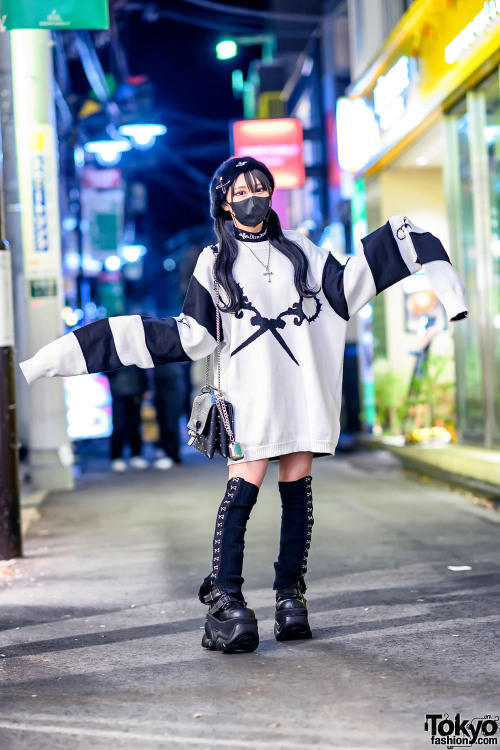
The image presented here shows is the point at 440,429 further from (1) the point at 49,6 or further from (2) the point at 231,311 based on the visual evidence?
(2) the point at 231,311

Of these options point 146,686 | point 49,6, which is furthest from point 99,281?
point 146,686

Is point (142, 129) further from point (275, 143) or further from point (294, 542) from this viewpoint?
point (294, 542)

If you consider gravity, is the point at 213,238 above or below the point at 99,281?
below

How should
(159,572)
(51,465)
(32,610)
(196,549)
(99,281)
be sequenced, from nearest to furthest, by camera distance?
(32,610)
(159,572)
(196,549)
(51,465)
(99,281)

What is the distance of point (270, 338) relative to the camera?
13.7ft

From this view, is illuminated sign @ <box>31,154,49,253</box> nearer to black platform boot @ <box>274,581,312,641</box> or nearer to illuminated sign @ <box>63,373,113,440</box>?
illuminated sign @ <box>63,373,113,440</box>

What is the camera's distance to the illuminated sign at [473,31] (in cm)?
848

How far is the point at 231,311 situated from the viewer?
4.15m

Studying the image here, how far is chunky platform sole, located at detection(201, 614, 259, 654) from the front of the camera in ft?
13.1

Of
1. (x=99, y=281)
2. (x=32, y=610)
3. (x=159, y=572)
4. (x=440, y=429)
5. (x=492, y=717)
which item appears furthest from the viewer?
(x=99, y=281)

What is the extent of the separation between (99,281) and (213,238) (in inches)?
1230

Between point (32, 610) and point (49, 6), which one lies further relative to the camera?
point (49, 6)

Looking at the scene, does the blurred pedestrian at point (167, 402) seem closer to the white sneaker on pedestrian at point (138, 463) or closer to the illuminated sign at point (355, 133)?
the white sneaker on pedestrian at point (138, 463)

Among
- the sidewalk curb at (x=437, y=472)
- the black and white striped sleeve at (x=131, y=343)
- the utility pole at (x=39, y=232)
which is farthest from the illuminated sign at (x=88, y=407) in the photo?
the black and white striped sleeve at (x=131, y=343)
